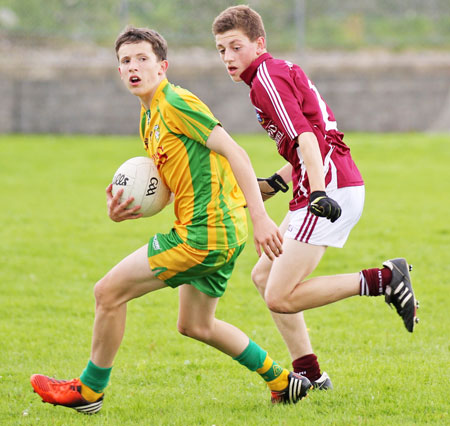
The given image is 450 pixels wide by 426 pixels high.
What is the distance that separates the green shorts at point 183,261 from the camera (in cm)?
443

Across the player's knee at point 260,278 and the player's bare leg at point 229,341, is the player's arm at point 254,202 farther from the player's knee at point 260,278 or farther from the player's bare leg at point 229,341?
the player's knee at point 260,278

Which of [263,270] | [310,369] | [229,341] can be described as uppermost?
[263,270]

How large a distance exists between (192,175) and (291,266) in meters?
0.81

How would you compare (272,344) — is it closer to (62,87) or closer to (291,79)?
(291,79)

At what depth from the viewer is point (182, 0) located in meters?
19.4

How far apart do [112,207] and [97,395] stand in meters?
1.09

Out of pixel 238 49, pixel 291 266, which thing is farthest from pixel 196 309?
pixel 238 49

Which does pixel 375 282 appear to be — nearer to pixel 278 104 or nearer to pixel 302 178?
pixel 302 178

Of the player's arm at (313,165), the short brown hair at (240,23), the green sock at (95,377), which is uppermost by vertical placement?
the short brown hair at (240,23)

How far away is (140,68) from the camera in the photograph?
14.9 ft

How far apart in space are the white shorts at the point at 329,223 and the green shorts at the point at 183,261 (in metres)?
0.42

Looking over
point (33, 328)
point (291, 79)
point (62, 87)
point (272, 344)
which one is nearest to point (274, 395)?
point (272, 344)

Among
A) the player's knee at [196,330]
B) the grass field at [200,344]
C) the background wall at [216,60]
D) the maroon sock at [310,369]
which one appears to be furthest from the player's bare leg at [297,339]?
the background wall at [216,60]

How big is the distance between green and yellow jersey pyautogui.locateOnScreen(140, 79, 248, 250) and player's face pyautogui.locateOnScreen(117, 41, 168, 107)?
6 centimetres
